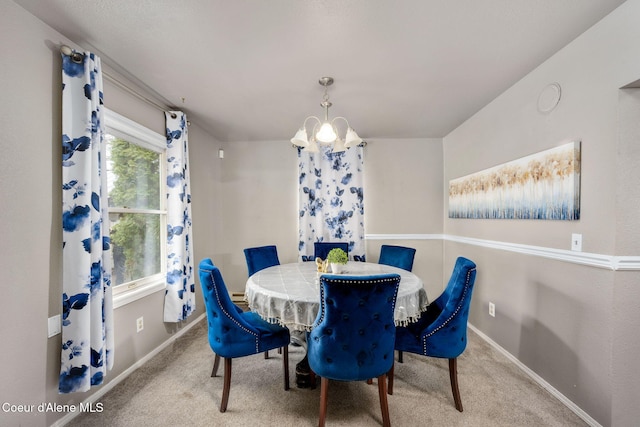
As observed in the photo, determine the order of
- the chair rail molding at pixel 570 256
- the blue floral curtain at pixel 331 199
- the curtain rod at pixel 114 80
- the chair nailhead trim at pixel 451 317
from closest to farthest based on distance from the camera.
A: the chair rail molding at pixel 570 256
the curtain rod at pixel 114 80
the chair nailhead trim at pixel 451 317
the blue floral curtain at pixel 331 199

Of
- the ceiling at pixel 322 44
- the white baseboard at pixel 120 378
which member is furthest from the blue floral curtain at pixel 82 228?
the ceiling at pixel 322 44

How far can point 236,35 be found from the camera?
5.46ft

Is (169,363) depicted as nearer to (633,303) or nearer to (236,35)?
(236,35)

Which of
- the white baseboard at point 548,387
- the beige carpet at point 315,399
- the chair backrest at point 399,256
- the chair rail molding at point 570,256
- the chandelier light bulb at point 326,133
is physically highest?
the chandelier light bulb at point 326,133

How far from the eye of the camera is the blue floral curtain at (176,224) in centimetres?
267

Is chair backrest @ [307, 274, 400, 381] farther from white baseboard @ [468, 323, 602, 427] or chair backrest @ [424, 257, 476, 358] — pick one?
white baseboard @ [468, 323, 602, 427]

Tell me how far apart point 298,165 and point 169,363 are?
2825 mm

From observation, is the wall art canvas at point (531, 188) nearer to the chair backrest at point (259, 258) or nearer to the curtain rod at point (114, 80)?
the chair backrest at point (259, 258)

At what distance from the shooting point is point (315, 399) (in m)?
1.87

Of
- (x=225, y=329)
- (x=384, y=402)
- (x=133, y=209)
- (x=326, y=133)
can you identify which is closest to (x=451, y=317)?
(x=384, y=402)

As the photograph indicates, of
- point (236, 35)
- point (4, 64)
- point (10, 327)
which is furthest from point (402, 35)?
point (10, 327)

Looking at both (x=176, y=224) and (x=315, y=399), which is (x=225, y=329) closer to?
(x=315, y=399)

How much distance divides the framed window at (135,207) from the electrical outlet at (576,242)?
3.35 metres

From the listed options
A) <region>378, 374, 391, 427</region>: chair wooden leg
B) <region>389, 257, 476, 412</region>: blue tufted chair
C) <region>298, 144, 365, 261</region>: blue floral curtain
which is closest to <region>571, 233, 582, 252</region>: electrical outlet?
<region>389, 257, 476, 412</region>: blue tufted chair
